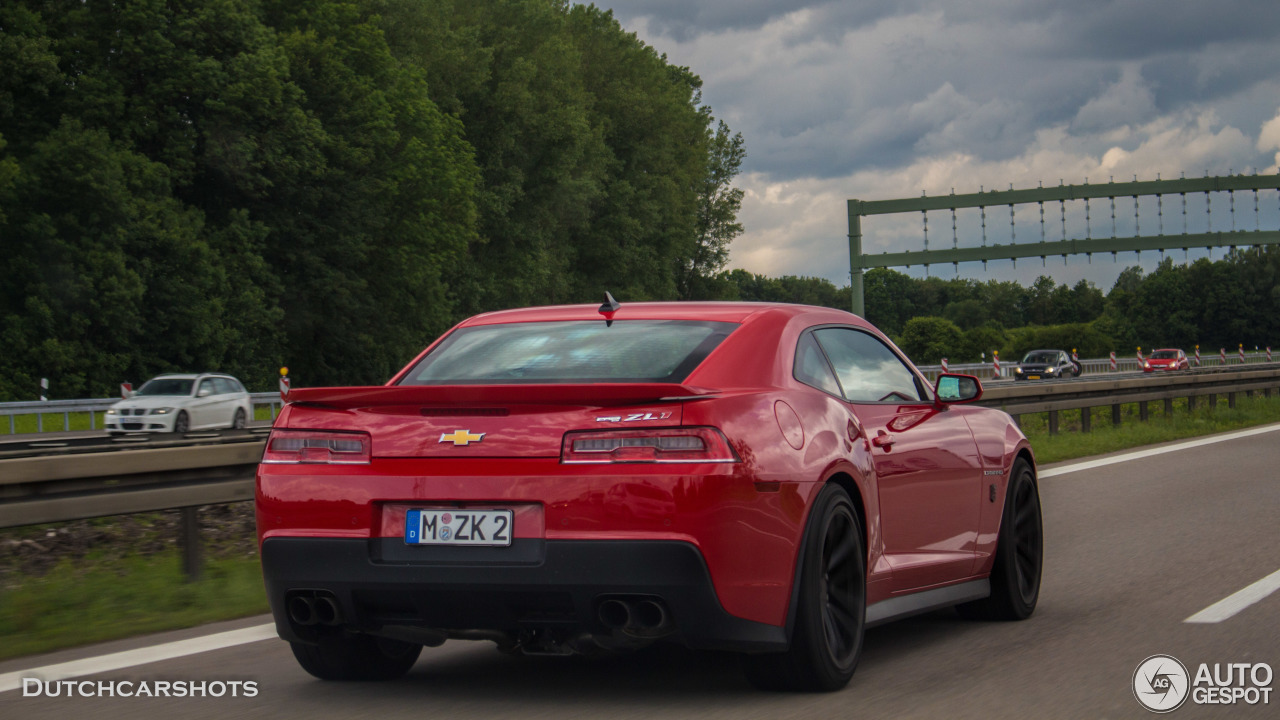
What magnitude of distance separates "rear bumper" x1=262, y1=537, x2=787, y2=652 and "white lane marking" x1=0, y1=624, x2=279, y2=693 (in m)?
1.35

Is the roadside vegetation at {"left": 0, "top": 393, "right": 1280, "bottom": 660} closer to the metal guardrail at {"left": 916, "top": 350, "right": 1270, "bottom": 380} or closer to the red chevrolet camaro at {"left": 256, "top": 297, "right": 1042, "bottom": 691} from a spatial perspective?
the red chevrolet camaro at {"left": 256, "top": 297, "right": 1042, "bottom": 691}

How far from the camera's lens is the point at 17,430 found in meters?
32.5

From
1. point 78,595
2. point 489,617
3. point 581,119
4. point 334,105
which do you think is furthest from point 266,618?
point 581,119

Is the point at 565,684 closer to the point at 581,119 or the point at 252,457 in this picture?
the point at 252,457

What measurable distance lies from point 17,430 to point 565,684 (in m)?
30.1

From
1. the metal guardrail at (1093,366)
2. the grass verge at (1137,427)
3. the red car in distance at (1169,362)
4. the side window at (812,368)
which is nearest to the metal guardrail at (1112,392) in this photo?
the grass verge at (1137,427)

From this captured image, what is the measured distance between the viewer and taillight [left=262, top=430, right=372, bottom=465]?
4945 mm

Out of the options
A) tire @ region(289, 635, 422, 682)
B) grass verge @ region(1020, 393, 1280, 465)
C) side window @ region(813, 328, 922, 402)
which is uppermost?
side window @ region(813, 328, 922, 402)

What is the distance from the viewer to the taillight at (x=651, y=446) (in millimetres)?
4691

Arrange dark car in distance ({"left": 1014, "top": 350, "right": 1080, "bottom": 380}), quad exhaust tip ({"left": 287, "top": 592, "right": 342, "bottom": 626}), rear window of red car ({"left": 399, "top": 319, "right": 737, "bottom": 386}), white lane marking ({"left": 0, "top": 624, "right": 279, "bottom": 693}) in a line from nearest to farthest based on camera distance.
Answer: quad exhaust tip ({"left": 287, "top": 592, "right": 342, "bottom": 626})
rear window of red car ({"left": 399, "top": 319, "right": 737, "bottom": 386})
white lane marking ({"left": 0, "top": 624, "right": 279, "bottom": 693})
dark car in distance ({"left": 1014, "top": 350, "right": 1080, "bottom": 380})

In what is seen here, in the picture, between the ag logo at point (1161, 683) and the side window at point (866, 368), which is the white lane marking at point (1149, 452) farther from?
the ag logo at point (1161, 683)

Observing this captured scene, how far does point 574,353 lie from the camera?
5.46 meters

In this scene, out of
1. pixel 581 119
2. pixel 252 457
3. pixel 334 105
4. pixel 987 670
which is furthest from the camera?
pixel 581 119

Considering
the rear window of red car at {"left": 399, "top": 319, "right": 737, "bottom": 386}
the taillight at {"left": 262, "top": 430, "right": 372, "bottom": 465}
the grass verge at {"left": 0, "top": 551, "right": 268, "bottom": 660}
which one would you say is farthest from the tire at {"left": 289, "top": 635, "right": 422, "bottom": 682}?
the grass verge at {"left": 0, "top": 551, "right": 268, "bottom": 660}
